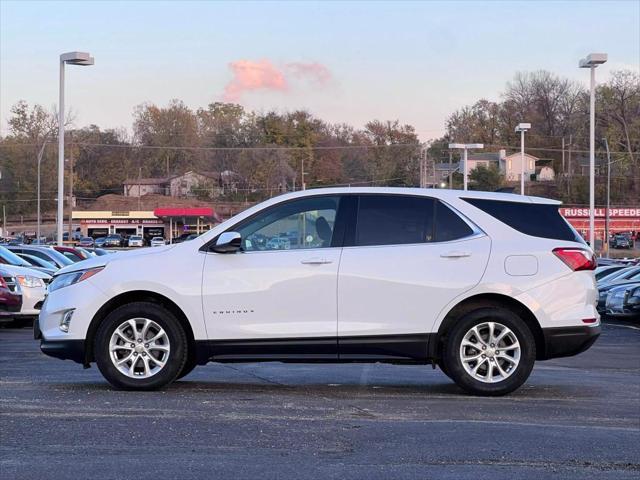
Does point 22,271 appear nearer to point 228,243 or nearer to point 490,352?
point 228,243

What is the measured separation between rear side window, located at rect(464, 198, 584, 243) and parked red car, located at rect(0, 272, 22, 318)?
10527 millimetres

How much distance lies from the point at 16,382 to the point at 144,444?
329 cm

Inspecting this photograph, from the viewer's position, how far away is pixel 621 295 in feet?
74.1

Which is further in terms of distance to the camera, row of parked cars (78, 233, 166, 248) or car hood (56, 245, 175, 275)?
row of parked cars (78, 233, 166, 248)

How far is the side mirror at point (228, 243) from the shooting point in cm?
890

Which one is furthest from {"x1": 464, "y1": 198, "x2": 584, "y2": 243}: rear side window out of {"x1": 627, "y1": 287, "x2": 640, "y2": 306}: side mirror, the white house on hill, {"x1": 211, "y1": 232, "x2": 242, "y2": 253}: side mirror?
the white house on hill

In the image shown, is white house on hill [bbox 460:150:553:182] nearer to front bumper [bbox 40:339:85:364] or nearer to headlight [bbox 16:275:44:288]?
headlight [bbox 16:275:44:288]

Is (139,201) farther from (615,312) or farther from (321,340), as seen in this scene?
(321,340)

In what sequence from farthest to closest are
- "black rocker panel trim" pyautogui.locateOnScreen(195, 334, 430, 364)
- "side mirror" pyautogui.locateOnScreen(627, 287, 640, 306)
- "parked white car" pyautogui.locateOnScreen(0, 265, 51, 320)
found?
"side mirror" pyautogui.locateOnScreen(627, 287, 640, 306) < "parked white car" pyautogui.locateOnScreen(0, 265, 51, 320) < "black rocker panel trim" pyautogui.locateOnScreen(195, 334, 430, 364)

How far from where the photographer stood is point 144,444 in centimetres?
656

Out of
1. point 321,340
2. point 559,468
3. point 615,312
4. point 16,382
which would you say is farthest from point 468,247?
point 615,312

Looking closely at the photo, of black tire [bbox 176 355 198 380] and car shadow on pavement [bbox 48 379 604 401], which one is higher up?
black tire [bbox 176 355 198 380]

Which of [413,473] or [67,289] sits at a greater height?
[67,289]

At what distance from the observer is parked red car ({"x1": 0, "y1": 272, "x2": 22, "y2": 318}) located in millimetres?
17344
